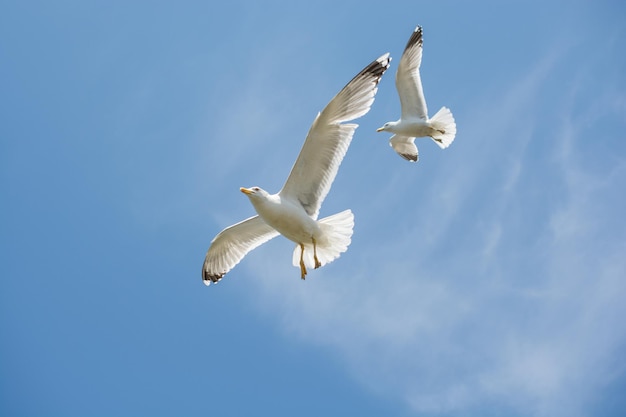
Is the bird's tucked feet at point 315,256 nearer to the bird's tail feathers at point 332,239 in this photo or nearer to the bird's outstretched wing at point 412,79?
the bird's tail feathers at point 332,239

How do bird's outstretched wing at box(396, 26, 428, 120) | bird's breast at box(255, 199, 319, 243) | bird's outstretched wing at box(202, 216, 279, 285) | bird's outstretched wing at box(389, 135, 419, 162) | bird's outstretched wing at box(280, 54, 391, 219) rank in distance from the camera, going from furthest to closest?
1. bird's outstretched wing at box(389, 135, 419, 162)
2. bird's outstretched wing at box(396, 26, 428, 120)
3. bird's outstretched wing at box(202, 216, 279, 285)
4. bird's breast at box(255, 199, 319, 243)
5. bird's outstretched wing at box(280, 54, 391, 219)

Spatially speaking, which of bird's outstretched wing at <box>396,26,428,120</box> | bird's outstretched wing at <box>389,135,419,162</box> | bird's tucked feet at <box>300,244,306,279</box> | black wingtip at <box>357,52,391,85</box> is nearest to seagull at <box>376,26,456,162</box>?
bird's outstretched wing at <box>396,26,428,120</box>

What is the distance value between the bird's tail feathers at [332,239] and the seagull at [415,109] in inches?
166

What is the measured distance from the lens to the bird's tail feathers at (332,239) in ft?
26.1

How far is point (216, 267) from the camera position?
935cm

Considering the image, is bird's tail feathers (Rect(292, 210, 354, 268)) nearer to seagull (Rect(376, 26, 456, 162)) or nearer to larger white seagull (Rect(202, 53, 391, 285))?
larger white seagull (Rect(202, 53, 391, 285))

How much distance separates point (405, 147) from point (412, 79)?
1.40 m

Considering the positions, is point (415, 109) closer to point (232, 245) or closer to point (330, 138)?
point (232, 245)

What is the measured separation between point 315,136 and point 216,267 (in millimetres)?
2574

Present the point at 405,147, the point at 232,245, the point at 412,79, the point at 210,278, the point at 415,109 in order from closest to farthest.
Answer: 1. the point at 232,245
2. the point at 210,278
3. the point at 412,79
4. the point at 415,109
5. the point at 405,147

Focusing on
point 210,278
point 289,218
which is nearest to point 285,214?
point 289,218

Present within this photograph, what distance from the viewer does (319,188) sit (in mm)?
8000

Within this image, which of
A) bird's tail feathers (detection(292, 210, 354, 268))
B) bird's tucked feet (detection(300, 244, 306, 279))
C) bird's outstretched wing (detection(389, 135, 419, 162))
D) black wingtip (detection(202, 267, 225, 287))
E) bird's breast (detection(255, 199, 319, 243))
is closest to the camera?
bird's breast (detection(255, 199, 319, 243))

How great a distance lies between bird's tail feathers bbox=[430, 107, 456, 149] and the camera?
11695mm
